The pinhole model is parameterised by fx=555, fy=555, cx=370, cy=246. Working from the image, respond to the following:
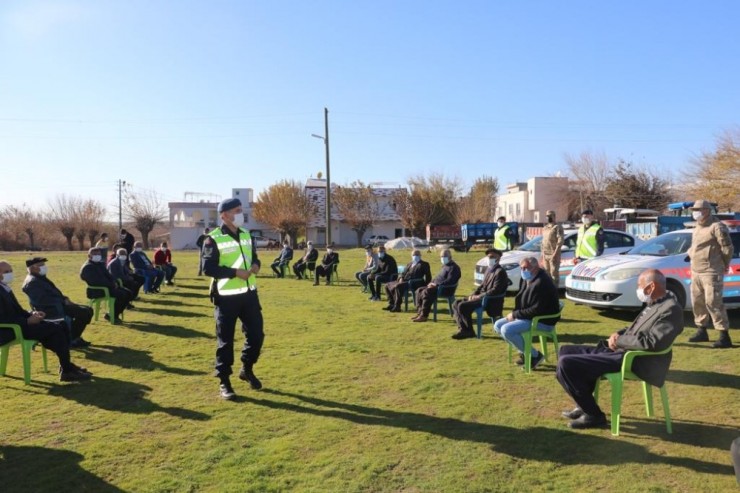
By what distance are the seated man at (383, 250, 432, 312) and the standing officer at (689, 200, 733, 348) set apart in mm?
4753

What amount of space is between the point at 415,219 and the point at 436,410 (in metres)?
54.4

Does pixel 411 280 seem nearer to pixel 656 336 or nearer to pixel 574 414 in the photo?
pixel 574 414

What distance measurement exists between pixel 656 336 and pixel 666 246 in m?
5.61

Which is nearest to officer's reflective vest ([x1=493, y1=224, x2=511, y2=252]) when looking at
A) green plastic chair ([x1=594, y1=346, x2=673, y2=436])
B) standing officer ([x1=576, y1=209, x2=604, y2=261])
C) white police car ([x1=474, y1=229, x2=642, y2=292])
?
white police car ([x1=474, y1=229, x2=642, y2=292])

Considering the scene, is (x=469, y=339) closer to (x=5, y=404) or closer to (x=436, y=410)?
(x=436, y=410)

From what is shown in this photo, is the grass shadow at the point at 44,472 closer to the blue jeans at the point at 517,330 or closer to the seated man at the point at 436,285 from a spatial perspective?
the blue jeans at the point at 517,330

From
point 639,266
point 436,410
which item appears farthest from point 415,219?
point 436,410

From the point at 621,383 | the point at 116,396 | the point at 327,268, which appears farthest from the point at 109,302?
the point at 621,383

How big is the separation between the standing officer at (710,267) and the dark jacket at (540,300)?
2.39 meters

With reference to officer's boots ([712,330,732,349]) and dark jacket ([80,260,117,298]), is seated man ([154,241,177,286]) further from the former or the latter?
officer's boots ([712,330,732,349])

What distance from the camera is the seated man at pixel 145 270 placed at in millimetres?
14008

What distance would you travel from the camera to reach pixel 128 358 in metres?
7.50

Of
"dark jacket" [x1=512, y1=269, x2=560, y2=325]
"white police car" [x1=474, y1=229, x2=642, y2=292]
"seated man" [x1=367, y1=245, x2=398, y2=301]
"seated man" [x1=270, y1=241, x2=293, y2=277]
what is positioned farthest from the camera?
"seated man" [x1=270, y1=241, x2=293, y2=277]

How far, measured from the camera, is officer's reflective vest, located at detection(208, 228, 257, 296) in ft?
18.1
